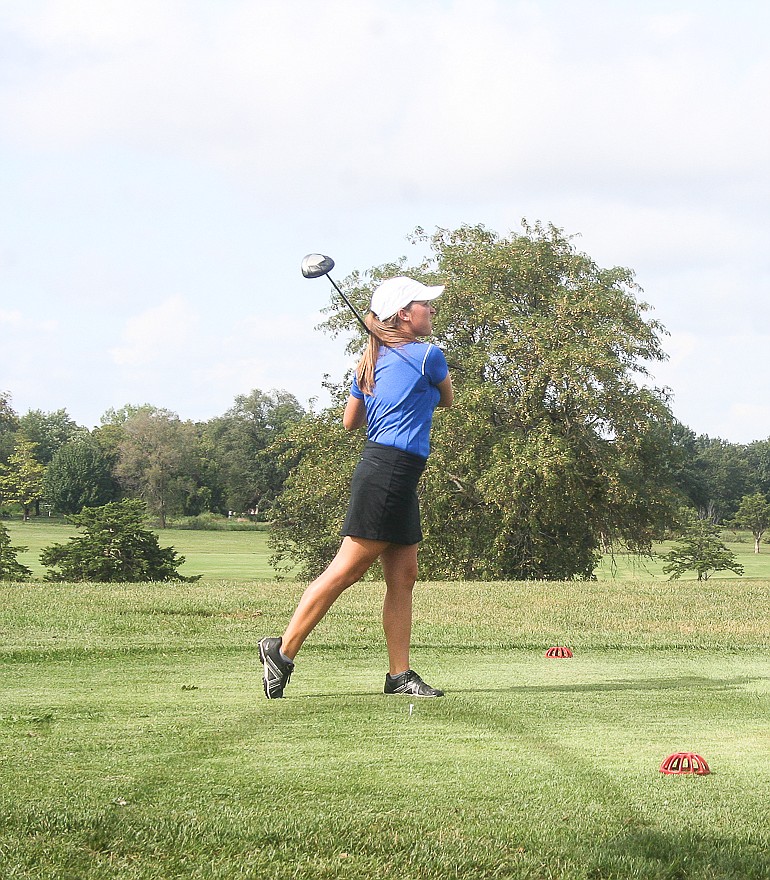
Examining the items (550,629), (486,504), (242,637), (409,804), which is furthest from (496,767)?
(486,504)

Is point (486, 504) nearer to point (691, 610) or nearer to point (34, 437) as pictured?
point (691, 610)

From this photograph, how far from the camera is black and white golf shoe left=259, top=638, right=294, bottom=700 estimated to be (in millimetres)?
5688

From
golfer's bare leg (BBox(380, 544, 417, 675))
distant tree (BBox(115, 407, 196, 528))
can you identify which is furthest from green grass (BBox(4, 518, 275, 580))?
golfer's bare leg (BBox(380, 544, 417, 675))

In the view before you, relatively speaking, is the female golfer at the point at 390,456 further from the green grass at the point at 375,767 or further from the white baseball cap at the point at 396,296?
the green grass at the point at 375,767

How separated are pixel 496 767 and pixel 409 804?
64 centimetres

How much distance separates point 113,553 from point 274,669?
860 inches

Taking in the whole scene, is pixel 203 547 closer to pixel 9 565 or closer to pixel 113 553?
pixel 9 565

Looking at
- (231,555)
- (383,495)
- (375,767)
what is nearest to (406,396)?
(383,495)

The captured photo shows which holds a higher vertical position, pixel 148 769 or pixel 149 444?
Result: pixel 149 444

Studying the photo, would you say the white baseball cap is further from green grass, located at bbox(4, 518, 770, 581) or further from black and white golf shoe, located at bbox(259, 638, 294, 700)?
green grass, located at bbox(4, 518, 770, 581)

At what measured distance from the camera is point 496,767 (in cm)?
409

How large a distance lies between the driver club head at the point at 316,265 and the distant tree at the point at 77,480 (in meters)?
89.6

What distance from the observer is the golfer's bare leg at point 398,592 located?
6316 mm

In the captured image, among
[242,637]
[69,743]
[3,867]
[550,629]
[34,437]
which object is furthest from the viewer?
[34,437]
